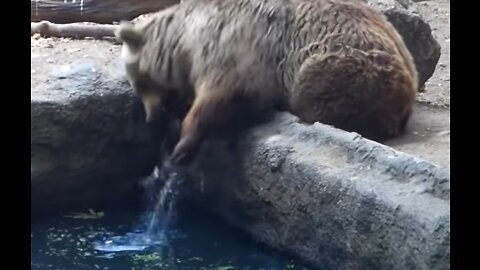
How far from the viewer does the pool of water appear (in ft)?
15.5

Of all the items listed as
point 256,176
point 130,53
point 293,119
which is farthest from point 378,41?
point 130,53

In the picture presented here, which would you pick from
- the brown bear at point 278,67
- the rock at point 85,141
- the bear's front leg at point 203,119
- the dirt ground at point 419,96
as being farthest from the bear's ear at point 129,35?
the bear's front leg at point 203,119

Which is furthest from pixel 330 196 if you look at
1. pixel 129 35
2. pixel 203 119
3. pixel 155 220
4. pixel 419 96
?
pixel 419 96

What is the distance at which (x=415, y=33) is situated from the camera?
19.9 feet

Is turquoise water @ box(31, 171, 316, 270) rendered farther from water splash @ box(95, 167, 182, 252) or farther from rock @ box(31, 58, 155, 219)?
rock @ box(31, 58, 155, 219)

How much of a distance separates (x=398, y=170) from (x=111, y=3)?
3670 mm

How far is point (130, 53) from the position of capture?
5.56 metres

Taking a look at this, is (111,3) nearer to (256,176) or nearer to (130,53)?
(130,53)

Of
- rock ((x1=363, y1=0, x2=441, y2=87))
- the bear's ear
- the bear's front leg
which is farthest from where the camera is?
rock ((x1=363, y1=0, x2=441, y2=87))

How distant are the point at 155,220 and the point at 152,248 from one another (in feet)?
1.27

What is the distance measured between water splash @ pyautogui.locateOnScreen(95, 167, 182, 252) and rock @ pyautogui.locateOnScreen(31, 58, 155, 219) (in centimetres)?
20

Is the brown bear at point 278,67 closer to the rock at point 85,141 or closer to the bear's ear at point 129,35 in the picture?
the bear's ear at point 129,35

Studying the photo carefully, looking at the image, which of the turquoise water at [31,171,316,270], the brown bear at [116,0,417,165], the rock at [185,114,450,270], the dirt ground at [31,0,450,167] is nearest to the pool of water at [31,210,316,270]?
the turquoise water at [31,171,316,270]

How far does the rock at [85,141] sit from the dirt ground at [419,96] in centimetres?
14
